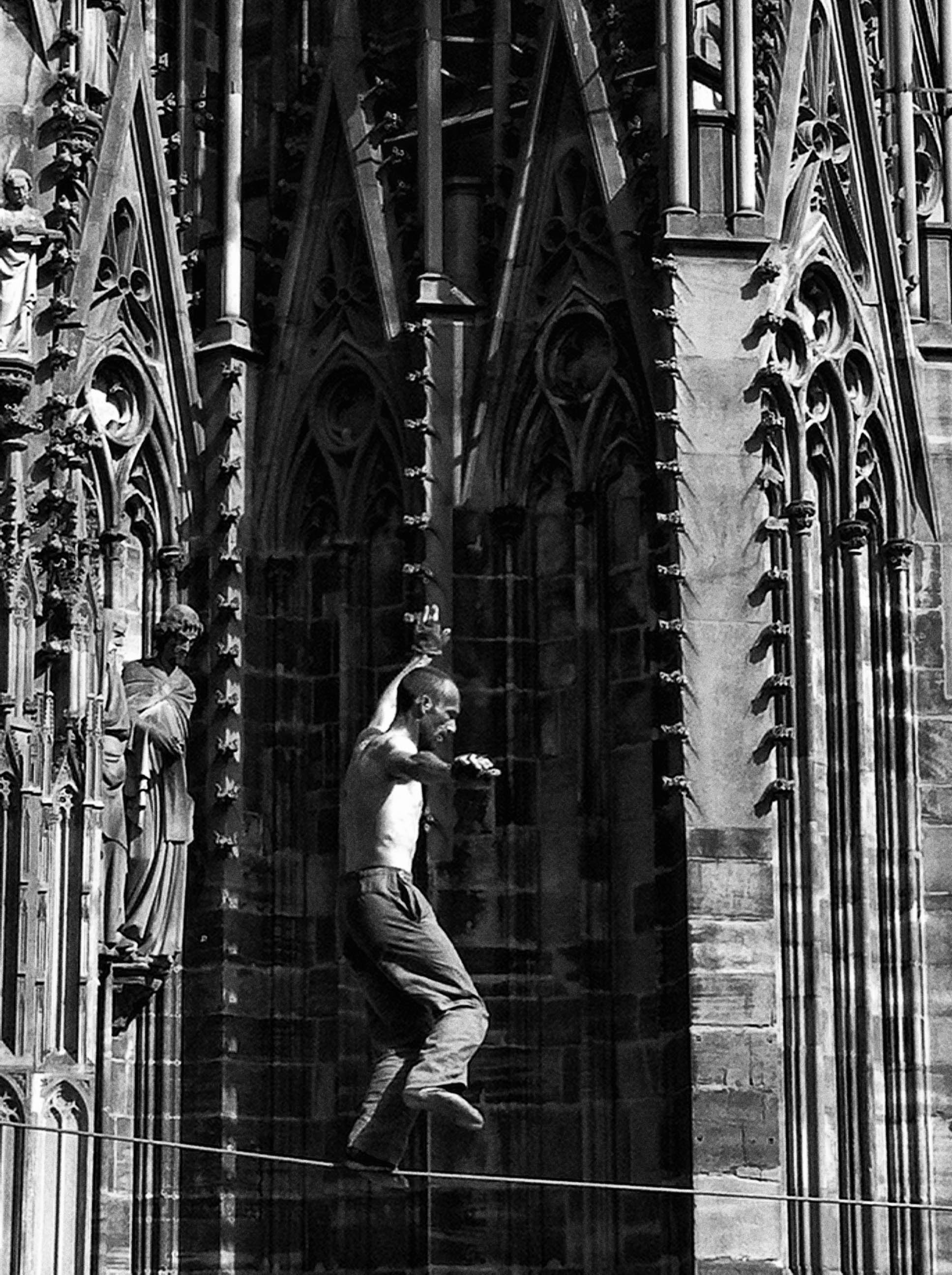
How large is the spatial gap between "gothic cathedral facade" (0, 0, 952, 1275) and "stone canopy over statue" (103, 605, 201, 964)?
0.04 metres

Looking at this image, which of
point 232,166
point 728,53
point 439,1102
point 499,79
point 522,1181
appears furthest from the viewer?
point 232,166

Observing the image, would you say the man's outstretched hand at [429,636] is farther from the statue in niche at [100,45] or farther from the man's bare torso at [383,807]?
the statue in niche at [100,45]

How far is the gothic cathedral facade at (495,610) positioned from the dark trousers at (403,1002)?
4.36 metres

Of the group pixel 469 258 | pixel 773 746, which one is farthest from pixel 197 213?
pixel 773 746

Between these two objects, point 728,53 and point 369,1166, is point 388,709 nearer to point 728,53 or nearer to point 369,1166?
point 369,1166

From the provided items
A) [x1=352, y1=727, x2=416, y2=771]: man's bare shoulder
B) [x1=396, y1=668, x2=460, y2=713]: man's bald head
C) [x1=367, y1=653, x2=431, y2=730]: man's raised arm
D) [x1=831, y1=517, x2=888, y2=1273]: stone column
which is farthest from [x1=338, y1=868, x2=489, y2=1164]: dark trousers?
[x1=831, y1=517, x2=888, y2=1273]: stone column

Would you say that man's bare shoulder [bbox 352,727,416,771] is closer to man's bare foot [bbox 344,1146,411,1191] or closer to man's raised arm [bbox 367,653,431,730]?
man's raised arm [bbox 367,653,431,730]

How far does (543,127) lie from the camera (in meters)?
29.4

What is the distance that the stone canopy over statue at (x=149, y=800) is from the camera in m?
28.2

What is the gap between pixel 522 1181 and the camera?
24359 mm

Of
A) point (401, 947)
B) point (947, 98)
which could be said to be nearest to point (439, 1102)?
point (401, 947)

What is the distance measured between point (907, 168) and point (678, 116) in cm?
284

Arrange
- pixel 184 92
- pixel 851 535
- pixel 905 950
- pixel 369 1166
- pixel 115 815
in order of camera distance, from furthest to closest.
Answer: pixel 184 92 < pixel 851 535 < pixel 905 950 < pixel 115 815 < pixel 369 1166

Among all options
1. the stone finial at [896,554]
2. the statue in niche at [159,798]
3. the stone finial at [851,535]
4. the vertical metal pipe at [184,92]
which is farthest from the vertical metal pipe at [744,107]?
the statue in niche at [159,798]
